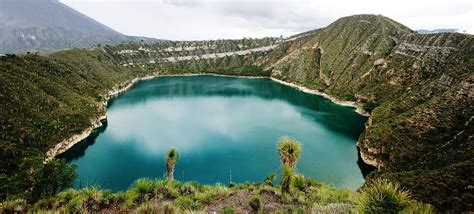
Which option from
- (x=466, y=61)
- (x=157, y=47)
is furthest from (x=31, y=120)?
(x=157, y=47)

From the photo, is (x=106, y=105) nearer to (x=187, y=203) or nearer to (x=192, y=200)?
(x=192, y=200)

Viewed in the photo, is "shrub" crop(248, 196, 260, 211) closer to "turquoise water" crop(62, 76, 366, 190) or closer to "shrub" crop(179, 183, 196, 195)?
"shrub" crop(179, 183, 196, 195)

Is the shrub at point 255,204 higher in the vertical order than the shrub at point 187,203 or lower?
higher

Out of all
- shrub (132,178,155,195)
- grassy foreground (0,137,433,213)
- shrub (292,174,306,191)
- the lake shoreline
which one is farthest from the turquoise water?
shrub (132,178,155,195)

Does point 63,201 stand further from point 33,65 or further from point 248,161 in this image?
point 33,65

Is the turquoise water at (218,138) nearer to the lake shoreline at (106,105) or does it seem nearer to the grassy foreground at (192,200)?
the lake shoreline at (106,105)

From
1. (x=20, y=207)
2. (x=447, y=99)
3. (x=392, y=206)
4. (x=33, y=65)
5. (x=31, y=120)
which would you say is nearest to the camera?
(x=392, y=206)

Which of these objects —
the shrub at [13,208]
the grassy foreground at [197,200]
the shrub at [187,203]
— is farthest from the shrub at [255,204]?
the shrub at [13,208]

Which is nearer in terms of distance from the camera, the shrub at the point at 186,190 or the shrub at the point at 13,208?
the shrub at the point at 13,208
